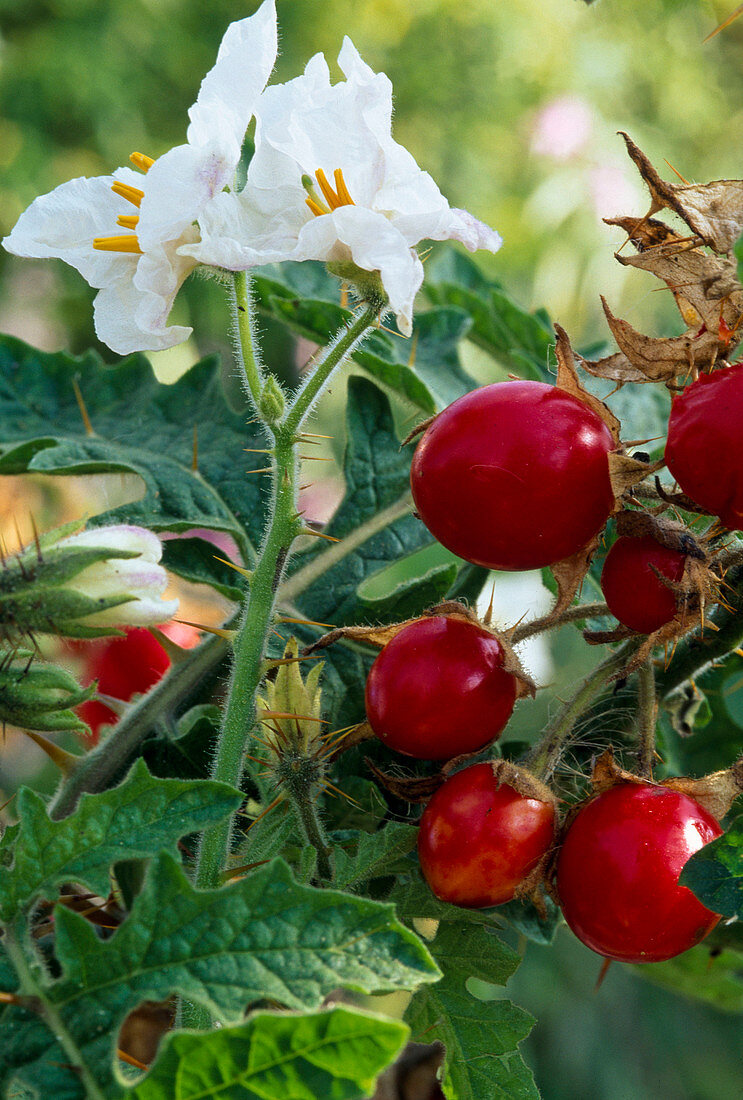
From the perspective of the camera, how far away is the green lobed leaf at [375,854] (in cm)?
42

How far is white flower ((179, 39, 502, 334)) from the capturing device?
391 mm

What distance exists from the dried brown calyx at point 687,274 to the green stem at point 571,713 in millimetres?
122

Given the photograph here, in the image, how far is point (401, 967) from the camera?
1.04 feet

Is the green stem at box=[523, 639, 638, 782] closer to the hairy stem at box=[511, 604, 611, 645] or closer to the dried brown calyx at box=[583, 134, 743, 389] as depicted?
the hairy stem at box=[511, 604, 611, 645]

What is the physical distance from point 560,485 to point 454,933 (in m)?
0.21

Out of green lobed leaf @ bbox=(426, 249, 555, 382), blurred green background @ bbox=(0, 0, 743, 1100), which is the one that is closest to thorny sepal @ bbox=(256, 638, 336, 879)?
green lobed leaf @ bbox=(426, 249, 555, 382)

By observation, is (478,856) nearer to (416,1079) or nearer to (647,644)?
(647,644)

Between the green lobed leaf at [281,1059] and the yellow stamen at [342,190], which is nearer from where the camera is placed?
the green lobed leaf at [281,1059]

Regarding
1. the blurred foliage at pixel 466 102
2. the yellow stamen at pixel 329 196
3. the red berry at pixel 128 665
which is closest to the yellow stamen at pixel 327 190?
the yellow stamen at pixel 329 196

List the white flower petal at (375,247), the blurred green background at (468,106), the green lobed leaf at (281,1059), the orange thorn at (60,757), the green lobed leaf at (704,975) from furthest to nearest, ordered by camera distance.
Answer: the blurred green background at (468,106) < the green lobed leaf at (704,975) < the orange thorn at (60,757) < the white flower petal at (375,247) < the green lobed leaf at (281,1059)

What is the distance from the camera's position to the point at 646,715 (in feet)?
1.42

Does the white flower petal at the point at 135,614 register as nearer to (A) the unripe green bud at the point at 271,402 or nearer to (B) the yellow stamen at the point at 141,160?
(A) the unripe green bud at the point at 271,402

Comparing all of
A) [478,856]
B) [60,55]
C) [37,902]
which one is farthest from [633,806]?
[60,55]

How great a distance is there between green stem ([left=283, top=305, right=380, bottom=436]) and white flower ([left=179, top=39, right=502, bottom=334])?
0.02 m
